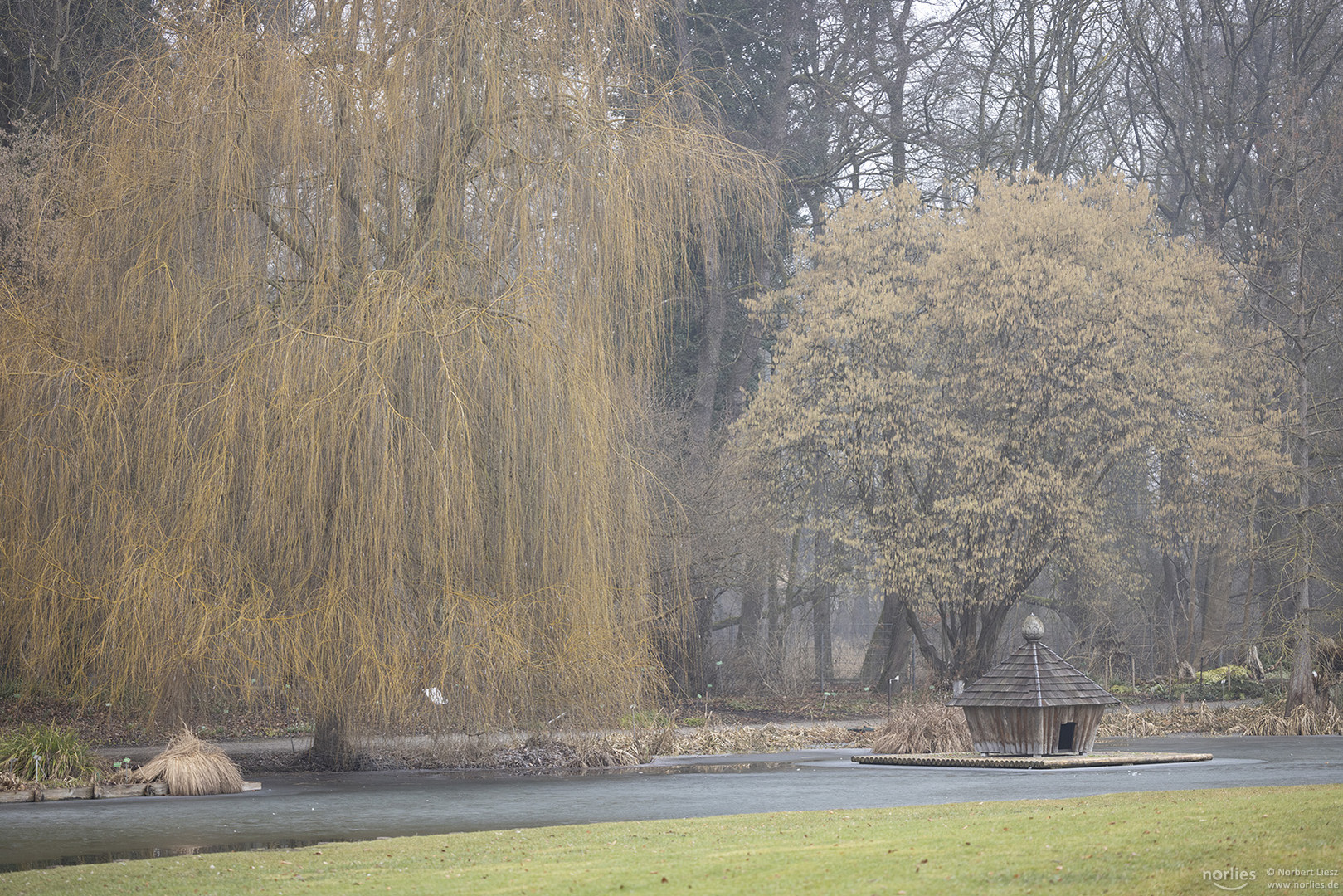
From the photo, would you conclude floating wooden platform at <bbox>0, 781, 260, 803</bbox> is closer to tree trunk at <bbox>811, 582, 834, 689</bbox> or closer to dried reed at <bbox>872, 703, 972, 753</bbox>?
dried reed at <bbox>872, 703, 972, 753</bbox>

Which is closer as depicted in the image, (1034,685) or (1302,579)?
(1034,685)

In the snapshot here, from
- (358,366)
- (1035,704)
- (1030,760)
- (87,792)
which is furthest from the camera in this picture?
(1035,704)

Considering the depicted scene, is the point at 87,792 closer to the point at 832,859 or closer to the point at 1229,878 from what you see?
the point at 832,859

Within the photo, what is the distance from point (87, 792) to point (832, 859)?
10.1 m

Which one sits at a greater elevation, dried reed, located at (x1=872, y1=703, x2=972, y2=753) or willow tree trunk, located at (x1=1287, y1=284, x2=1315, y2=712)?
willow tree trunk, located at (x1=1287, y1=284, x2=1315, y2=712)

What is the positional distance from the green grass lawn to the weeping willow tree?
505 centimetres

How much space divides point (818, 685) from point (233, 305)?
19.5 meters

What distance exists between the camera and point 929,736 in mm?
20688

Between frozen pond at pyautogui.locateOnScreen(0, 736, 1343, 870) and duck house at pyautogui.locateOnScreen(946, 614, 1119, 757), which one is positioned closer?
frozen pond at pyautogui.locateOnScreen(0, 736, 1343, 870)

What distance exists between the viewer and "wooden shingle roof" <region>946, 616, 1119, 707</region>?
59.8ft

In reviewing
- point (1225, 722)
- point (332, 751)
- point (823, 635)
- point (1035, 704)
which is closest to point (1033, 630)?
point (1035, 704)

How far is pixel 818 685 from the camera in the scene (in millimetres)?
32812


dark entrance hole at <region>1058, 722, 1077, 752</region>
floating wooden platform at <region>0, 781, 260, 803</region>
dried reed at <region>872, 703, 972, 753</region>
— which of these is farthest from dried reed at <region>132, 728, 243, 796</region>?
dark entrance hole at <region>1058, 722, 1077, 752</region>

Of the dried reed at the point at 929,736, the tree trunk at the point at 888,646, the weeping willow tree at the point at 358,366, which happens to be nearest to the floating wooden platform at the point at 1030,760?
the dried reed at the point at 929,736
